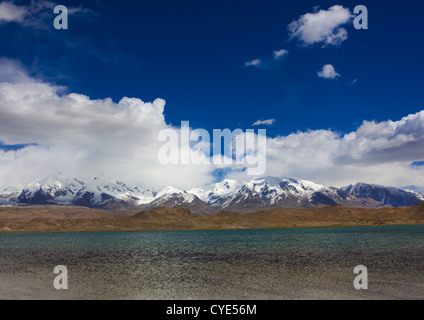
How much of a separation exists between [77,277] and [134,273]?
7084mm

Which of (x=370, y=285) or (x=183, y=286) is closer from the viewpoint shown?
(x=370, y=285)

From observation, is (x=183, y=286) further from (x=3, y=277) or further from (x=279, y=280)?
(x=3, y=277)

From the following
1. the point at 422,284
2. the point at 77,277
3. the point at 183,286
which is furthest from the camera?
the point at 77,277

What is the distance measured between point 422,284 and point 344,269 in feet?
37.2
